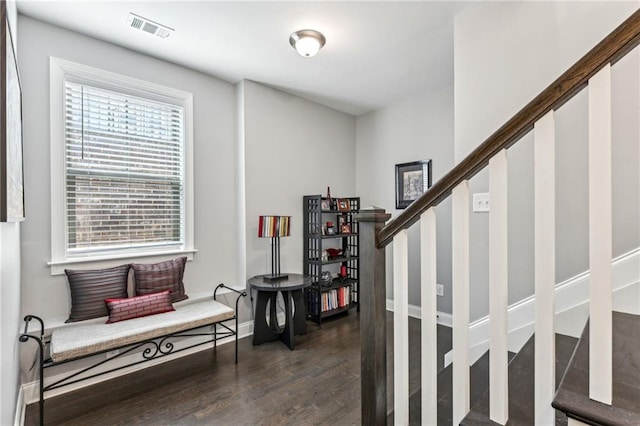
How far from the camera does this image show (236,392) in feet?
7.33

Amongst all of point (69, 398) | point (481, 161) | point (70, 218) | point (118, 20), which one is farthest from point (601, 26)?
point (69, 398)

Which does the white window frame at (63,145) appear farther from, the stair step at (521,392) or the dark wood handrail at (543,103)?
the stair step at (521,392)

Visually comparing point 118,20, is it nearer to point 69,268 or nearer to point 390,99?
point 69,268

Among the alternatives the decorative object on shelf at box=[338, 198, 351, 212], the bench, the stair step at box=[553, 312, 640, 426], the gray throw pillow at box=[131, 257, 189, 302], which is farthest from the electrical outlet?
the gray throw pillow at box=[131, 257, 189, 302]

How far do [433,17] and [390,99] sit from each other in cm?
165

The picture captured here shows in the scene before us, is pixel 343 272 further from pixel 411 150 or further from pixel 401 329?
pixel 401 329

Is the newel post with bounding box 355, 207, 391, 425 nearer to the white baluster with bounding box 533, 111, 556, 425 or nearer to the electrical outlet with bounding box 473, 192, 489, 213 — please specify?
the white baluster with bounding box 533, 111, 556, 425

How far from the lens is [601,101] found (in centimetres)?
78

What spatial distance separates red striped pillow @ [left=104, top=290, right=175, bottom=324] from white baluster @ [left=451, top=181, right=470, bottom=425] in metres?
2.33

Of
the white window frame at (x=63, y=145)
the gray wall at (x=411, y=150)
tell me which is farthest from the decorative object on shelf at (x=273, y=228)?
the gray wall at (x=411, y=150)

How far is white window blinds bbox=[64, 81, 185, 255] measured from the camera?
2469mm

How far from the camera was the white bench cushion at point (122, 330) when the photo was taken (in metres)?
1.96

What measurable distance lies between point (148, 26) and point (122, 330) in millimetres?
2279

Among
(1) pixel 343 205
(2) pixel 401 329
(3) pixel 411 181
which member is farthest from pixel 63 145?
(3) pixel 411 181
